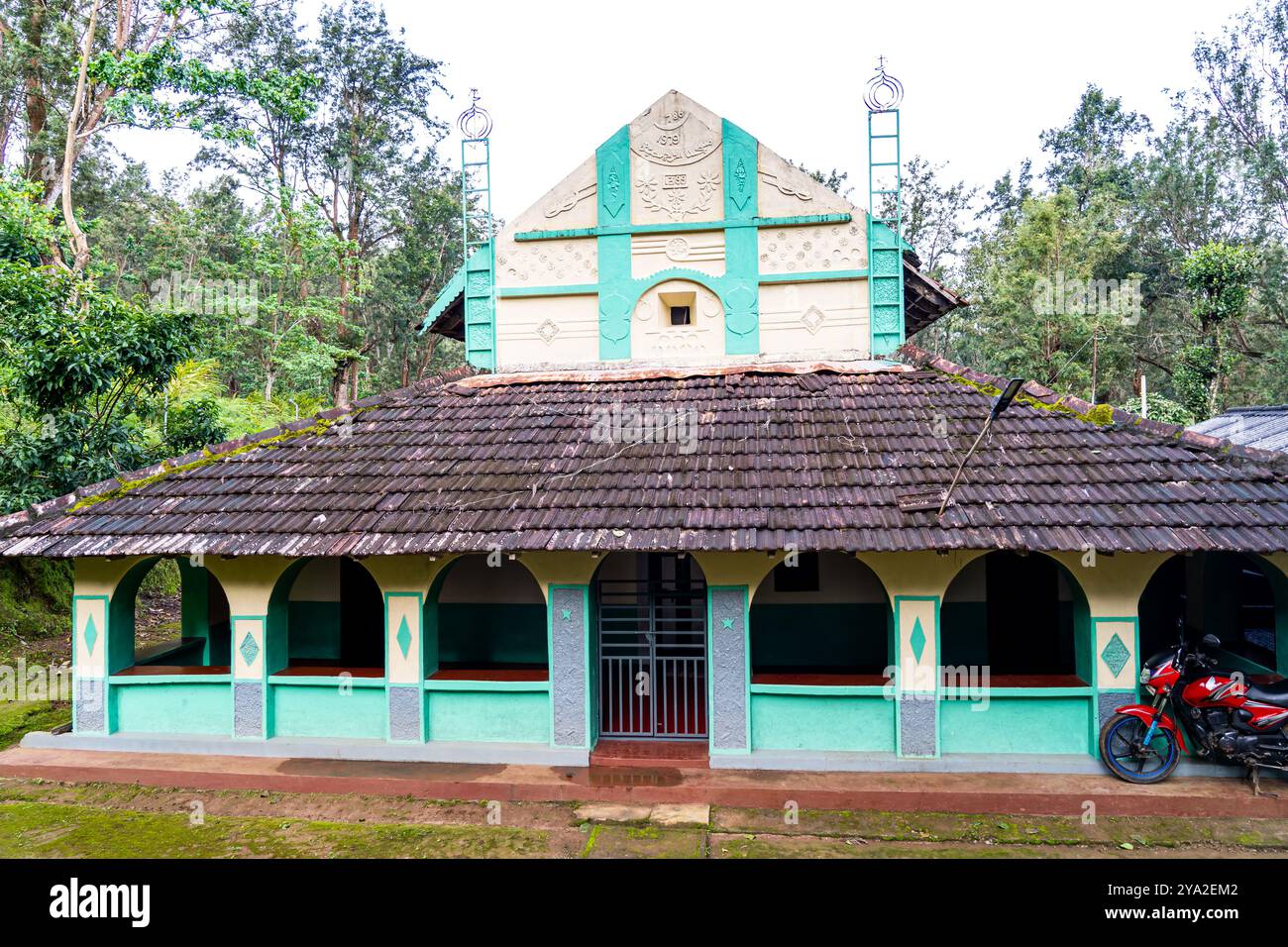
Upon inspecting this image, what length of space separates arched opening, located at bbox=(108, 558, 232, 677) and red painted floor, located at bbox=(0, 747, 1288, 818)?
3.46 feet

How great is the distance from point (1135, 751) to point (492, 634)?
22.4 feet

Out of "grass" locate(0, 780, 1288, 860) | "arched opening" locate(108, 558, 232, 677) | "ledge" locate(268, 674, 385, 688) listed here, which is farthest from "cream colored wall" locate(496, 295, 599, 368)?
"grass" locate(0, 780, 1288, 860)

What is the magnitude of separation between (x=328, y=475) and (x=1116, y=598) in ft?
26.3

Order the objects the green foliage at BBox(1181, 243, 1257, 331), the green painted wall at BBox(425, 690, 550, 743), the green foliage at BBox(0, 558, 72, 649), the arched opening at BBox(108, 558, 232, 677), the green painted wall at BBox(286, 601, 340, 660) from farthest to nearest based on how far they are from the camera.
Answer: the green foliage at BBox(1181, 243, 1257, 331), the green foliage at BBox(0, 558, 72, 649), the green painted wall at BBox(286, 601, 340, 660), the arched opening at BBox(108, 558, 232, 677), the green painted wall at BBox(425, 690, 550, 743)

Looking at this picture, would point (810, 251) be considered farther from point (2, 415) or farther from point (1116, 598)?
point (2, 415)

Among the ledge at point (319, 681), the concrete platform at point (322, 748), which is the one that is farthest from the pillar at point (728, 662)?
the ledge at point (319, 681)

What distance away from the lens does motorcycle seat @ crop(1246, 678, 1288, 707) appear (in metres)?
6.18

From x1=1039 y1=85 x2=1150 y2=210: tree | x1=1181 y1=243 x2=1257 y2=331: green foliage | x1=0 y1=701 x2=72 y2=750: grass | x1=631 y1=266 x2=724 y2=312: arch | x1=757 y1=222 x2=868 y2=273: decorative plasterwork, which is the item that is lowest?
x1=0 y1=701 x2=72 y2=750: grass

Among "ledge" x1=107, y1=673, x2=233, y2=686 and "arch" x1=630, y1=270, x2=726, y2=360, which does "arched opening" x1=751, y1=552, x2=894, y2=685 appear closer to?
"arch" x1=630, y1=270, x2=726, y2=360

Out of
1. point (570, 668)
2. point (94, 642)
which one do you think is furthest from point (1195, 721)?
point (94, 642)

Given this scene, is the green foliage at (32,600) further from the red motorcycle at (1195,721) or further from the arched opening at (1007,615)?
the red motorcycle at (1195,721)

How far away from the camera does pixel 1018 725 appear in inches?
268

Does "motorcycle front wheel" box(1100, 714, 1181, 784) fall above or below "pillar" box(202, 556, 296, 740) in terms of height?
below
